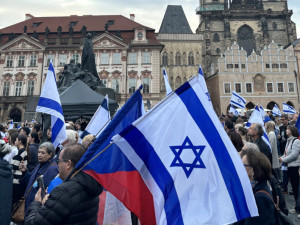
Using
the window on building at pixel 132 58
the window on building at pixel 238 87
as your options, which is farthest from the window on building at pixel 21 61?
the window on building at pixel 238 87

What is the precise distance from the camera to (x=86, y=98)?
9.04 meters

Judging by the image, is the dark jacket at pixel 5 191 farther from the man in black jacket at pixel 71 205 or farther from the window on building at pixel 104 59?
the window on building at pixel 104 59

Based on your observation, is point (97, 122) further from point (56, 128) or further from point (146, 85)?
point (146, 85)

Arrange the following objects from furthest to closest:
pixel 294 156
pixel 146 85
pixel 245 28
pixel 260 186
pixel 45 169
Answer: pixel 245 28
pixel 146 85
pixel 294 156
pixel 45 169
pixel 260 186

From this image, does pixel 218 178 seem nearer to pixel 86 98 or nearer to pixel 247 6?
pixel 86 98

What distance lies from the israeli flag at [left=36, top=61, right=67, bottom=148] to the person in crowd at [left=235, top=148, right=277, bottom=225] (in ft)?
11.3

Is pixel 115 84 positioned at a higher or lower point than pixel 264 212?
higher

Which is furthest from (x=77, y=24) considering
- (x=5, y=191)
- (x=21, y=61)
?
(x=5, y=191)

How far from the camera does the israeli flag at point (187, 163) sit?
194 centimetres

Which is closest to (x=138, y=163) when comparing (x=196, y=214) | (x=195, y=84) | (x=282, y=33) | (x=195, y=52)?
(x=196, y=214)

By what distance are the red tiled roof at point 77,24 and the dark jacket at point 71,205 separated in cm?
3525

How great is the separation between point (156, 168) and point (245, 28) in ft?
186

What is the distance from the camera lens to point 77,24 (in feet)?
125

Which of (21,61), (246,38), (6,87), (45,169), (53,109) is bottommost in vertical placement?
(45,169)
